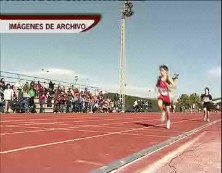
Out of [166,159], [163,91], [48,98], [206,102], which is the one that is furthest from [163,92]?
[48,98]

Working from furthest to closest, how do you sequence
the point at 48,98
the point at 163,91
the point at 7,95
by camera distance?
the point at 48,98
the point at 7,95
the point at 163,91

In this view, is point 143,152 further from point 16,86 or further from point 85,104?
point 85,104

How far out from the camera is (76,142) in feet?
31.1

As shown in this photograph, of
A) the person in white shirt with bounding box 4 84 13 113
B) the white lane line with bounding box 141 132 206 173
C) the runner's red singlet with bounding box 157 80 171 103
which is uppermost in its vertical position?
the person in white shirt with bounding box 4 84 13 113

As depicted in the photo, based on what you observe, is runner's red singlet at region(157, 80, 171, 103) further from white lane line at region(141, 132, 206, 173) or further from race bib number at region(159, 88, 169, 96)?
white lane line at region(141, 132, 206, 173)

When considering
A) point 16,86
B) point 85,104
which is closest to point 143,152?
point 16,86

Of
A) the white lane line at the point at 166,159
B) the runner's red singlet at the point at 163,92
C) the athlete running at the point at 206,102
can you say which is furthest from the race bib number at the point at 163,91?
the athlete running at the point at 206,102

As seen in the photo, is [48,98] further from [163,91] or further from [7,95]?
[163,91]

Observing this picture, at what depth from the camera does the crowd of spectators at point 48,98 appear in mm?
23328

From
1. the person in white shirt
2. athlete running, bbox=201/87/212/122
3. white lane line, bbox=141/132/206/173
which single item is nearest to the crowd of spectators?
the person in white shirt

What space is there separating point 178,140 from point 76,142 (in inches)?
105

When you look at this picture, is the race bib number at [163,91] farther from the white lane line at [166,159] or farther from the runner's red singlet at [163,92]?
the white lane line at [166,159]

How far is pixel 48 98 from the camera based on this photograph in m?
27.8

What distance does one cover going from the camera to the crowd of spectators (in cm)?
2333
